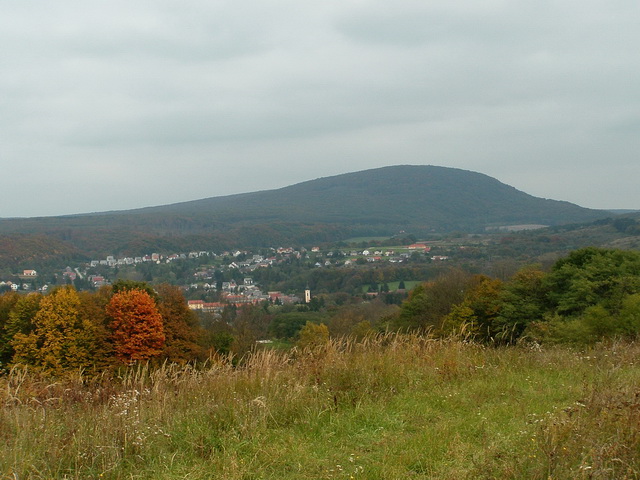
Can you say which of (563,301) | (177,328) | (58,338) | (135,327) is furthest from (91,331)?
(563,301)

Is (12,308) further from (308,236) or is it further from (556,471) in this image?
(308,236)

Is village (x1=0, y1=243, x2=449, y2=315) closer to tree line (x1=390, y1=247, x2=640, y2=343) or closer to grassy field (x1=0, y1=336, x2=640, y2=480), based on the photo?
tree line (x1=390, y1=247, x2=640, y2=343)

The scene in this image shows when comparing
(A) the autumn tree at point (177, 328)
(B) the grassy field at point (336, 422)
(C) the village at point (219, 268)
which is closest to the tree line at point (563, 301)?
(A) the autumn tree at point (177, 328)

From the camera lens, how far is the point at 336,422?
15.4ft

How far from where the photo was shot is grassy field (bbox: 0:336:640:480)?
3652 mm

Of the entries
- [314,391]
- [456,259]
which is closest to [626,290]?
[314,391]

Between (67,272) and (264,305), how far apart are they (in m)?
57.1

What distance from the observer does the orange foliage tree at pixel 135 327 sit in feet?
101

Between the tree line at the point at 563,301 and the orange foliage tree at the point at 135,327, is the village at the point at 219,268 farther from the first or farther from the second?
the tree line at the point at 563,301

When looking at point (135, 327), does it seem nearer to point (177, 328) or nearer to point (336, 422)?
point (177, 328)

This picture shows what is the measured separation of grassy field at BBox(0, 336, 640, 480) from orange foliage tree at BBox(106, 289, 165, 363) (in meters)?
25.8

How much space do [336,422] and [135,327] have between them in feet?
→ 93.0

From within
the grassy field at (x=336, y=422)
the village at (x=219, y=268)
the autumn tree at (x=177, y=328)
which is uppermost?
the grassy field at (x=336, y=422)

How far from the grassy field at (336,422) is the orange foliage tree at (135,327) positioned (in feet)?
84.8
